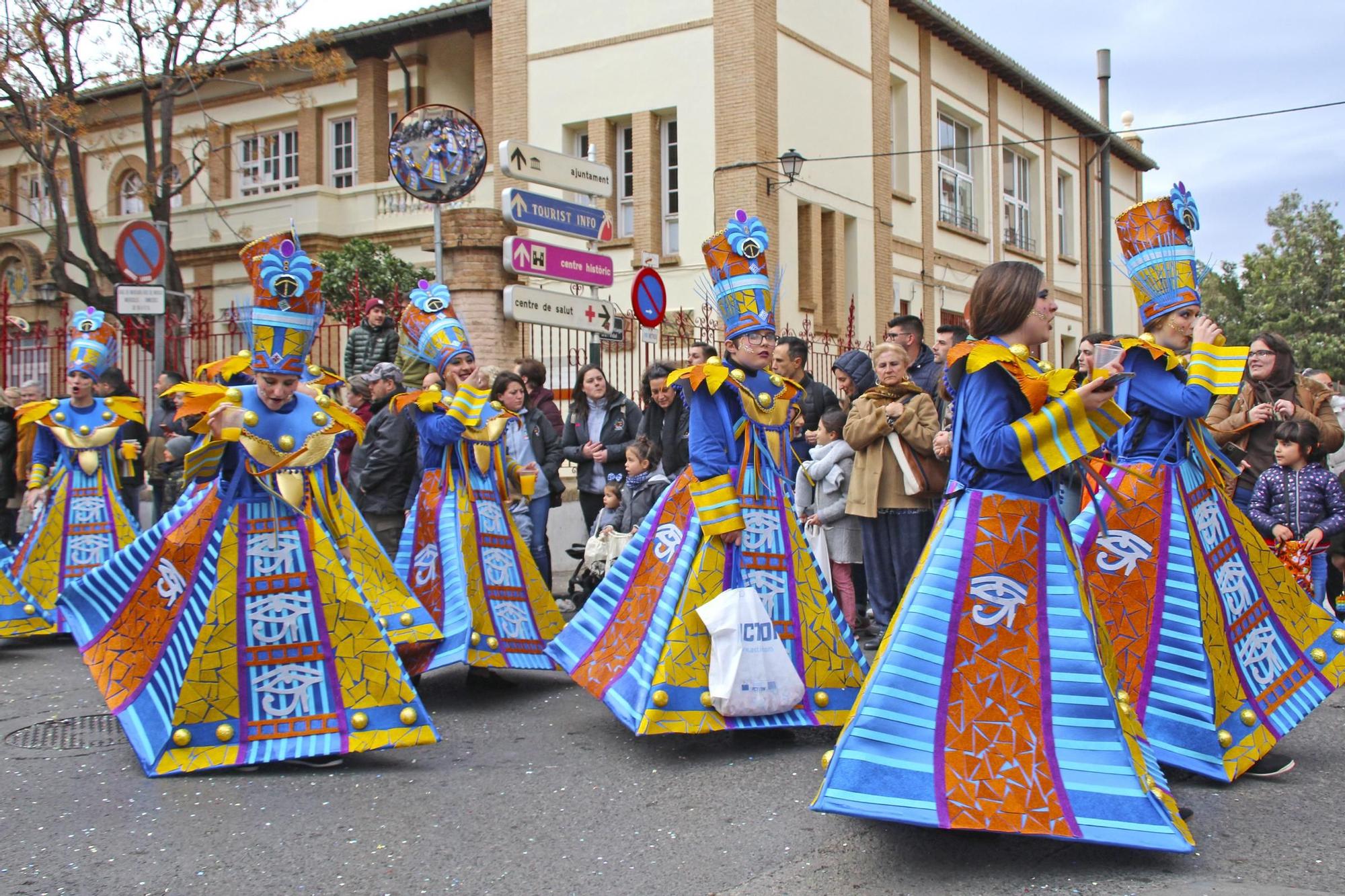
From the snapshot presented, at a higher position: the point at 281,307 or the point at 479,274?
the point at 479,274

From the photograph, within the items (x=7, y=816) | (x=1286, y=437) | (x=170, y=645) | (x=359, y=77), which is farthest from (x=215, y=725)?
(x=359, y=77)

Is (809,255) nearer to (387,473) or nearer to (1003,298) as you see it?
(387,473)

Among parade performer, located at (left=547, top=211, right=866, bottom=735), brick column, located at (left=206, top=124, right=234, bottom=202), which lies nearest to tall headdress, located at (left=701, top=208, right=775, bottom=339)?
parade performer, located at (left=547, top=211, right=866, bottom=735)

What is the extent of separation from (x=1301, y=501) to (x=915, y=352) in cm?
234

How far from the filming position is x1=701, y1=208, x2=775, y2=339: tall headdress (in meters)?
5.73

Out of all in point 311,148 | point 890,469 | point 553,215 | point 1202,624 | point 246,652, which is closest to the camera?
point 1202,624

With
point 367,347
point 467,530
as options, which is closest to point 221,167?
point 367,347

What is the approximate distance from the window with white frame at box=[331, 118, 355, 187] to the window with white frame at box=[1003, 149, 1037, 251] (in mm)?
13340

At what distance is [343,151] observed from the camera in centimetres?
2438

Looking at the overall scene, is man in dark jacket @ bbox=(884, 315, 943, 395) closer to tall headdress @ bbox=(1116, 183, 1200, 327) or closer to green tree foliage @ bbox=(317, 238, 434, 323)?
tall headdress @ bbox=(1116, 183, 1200, 327)

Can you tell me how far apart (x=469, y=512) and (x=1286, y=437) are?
15.3 ft

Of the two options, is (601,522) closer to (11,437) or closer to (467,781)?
(467,781)

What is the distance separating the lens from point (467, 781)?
201 inches

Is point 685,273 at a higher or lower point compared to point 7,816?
higher
